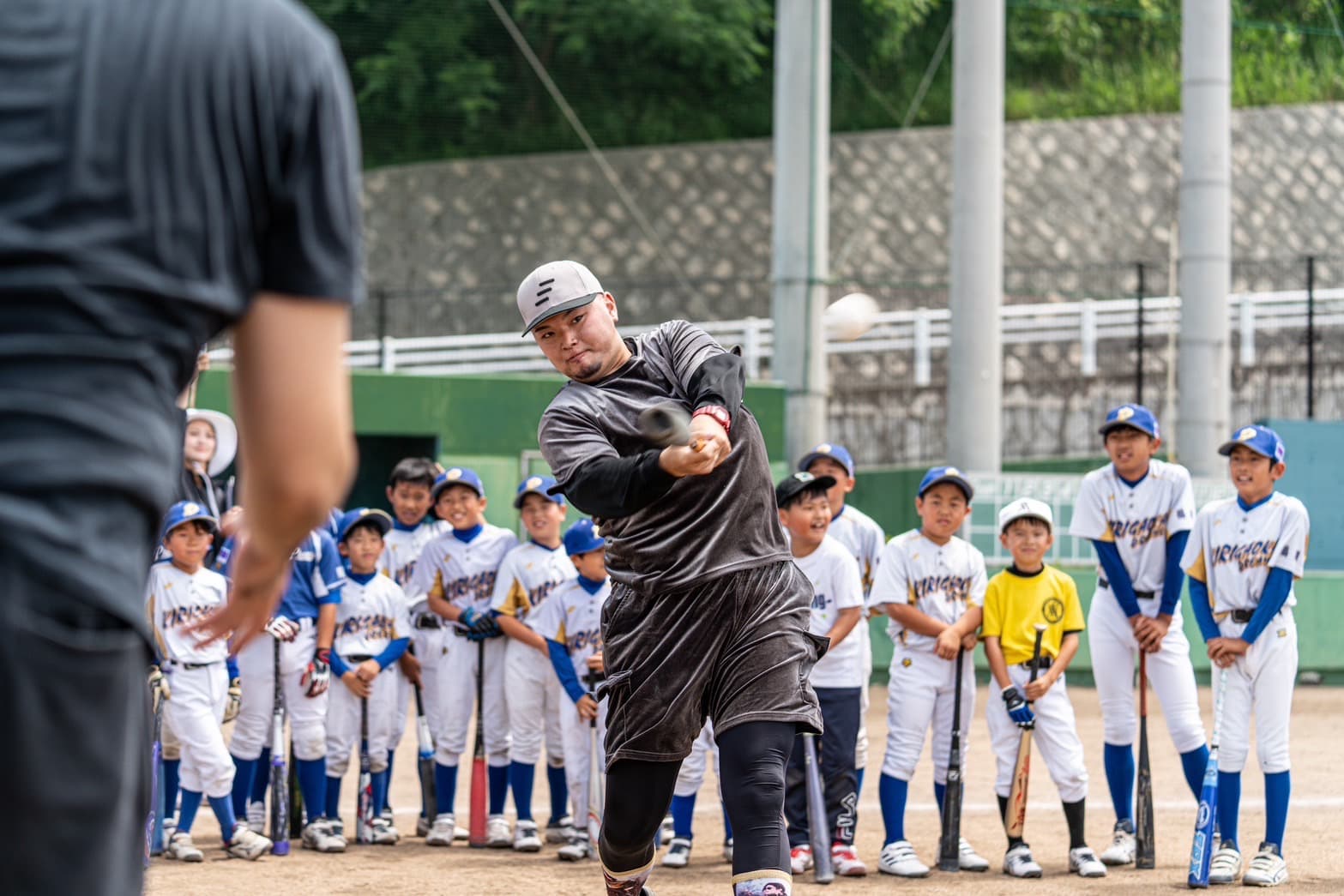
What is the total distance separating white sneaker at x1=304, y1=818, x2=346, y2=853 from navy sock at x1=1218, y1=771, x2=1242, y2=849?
12.9 feet

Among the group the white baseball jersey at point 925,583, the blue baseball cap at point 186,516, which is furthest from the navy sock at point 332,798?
the white baseball jersey at point 925,583

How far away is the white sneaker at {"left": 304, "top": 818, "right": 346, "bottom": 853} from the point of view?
25.7ft

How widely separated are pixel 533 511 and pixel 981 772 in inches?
135

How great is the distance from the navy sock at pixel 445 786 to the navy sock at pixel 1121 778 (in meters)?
3.17

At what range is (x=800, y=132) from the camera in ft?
51.1

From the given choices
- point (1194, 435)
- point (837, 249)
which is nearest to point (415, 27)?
point (837, 249)

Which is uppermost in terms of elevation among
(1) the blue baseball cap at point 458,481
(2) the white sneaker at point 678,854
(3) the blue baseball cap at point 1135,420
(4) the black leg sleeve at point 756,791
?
(3) the blue baseball cap at point 1135,420

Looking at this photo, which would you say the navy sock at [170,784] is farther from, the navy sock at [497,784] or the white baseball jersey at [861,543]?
the white baseball jersey at [861,543]

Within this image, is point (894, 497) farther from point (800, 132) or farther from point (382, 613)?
point (382, 613)

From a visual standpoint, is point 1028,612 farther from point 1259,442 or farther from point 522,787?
point 522,787

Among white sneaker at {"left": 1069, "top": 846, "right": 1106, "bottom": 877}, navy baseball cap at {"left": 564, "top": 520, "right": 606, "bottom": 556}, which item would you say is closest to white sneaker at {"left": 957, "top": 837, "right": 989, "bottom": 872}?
white sneaker at {"left": 1069, "top": 846, "right": 1106, "bottom": 877}

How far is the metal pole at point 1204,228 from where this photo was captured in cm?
1648

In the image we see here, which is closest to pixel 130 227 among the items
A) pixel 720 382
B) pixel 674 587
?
pixel 720 382

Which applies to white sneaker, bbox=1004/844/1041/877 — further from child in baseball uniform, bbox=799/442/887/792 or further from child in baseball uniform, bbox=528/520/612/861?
child in baseball uniform, bbox=528/520/612/861
